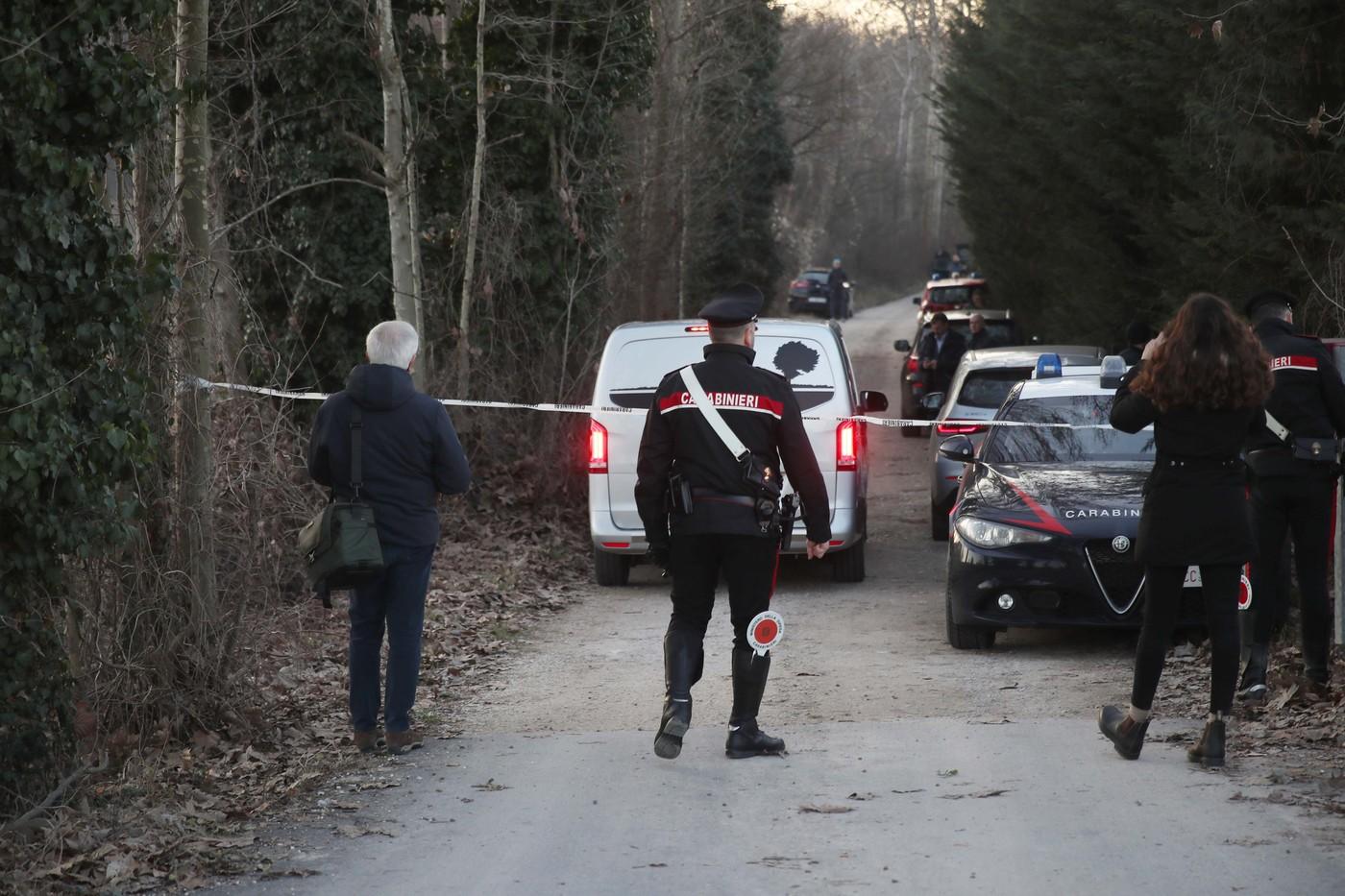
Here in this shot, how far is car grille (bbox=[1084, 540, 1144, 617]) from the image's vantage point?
359 inches

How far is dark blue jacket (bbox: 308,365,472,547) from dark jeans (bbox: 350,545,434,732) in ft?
0.48

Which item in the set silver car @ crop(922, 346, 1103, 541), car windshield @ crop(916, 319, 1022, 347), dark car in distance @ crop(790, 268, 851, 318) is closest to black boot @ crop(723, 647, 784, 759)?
silver car @ crop(922, 346, 1103, 541)

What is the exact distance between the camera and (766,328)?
494 inches

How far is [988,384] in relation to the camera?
15398 millimetres

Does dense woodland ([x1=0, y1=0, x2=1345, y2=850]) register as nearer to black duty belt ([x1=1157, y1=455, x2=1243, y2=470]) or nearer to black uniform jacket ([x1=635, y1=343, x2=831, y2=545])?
black uniform jacket ([x1=635, y1=343, x2=831, y2=545])

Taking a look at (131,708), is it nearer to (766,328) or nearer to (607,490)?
(607,490)

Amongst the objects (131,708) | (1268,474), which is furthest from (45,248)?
(1268,474)

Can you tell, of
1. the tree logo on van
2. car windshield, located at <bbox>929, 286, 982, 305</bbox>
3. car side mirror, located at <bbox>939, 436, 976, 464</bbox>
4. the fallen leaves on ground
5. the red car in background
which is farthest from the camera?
car windshield, located at <bbox>929, 286, 982, 305</bbox>

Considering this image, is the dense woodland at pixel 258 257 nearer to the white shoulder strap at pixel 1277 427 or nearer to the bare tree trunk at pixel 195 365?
the bare tree trunk at pixel 195 365

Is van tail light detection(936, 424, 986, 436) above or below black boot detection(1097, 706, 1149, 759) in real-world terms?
above

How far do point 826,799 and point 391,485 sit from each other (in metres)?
2.30

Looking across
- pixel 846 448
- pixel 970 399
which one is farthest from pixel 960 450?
pixel 970 399

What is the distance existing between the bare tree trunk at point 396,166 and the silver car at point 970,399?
16.0 feet

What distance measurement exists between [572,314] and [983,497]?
32.4 ft
